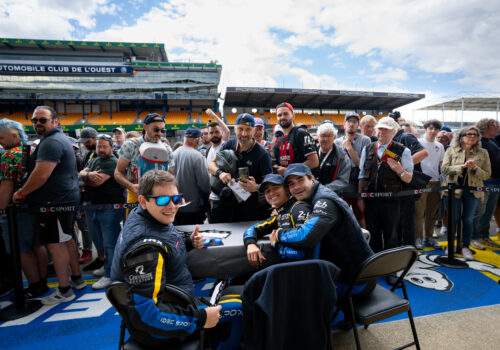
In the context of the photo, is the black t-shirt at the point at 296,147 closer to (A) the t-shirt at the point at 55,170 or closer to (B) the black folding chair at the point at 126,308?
(B) the black folding chair at the point at 126,308

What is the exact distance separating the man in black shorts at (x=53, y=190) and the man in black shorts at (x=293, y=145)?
2.33 meters

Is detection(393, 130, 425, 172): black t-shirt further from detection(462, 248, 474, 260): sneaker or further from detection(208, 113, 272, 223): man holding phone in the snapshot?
detection(208, 113, 272, 223): man holding phone

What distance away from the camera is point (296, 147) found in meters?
3.09

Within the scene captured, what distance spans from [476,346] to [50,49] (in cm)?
4396

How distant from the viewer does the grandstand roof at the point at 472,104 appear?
25.6 m

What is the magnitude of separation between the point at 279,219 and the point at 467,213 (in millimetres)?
3336

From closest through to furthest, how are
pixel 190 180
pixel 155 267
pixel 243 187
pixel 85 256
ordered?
pixel 155 267, pixel 243 187, pixel 190 180, pixel 85 256

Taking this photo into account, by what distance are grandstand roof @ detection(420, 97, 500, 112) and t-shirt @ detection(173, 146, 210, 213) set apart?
29.8 metres

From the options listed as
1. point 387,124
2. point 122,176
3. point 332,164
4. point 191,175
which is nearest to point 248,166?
point 191,175

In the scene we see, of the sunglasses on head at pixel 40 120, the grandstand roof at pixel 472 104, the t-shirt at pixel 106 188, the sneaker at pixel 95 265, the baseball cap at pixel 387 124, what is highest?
the grandstand roof at pixel 472 104

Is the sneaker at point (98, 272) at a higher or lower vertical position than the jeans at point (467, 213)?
lower

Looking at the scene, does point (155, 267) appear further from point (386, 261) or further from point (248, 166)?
point (248, 166)

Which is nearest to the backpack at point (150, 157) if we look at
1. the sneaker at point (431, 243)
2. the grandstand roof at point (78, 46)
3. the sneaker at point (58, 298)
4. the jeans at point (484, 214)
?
the sneaker at point (58, 298)

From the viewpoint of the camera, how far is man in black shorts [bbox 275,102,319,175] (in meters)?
2.99
